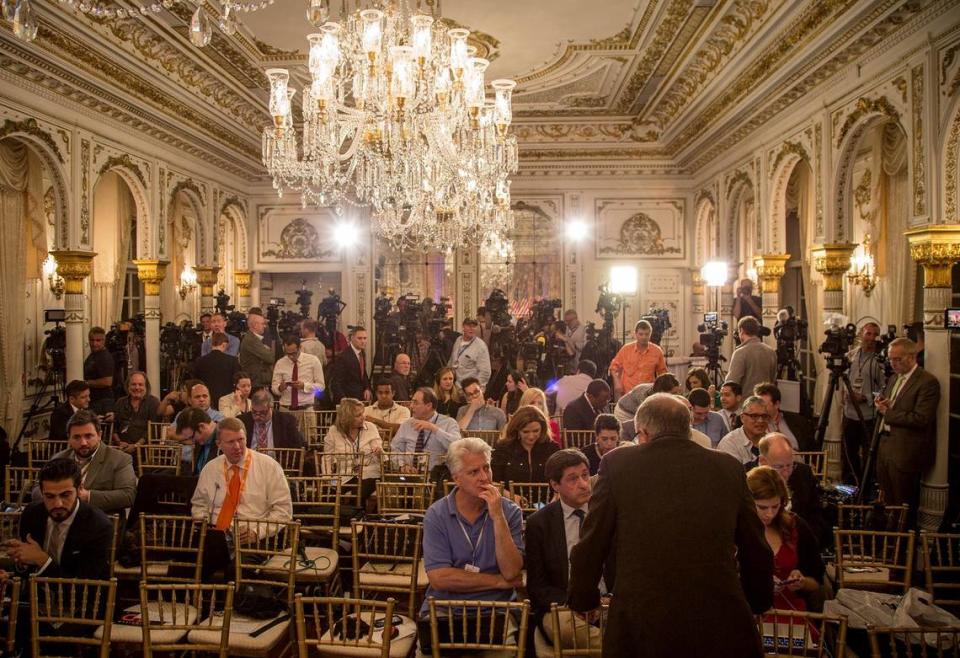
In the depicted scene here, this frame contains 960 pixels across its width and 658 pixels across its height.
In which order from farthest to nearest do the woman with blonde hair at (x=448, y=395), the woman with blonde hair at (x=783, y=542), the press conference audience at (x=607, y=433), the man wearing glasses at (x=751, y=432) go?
the woman with blonde hair at (x=448, y=395), the press conference audience at (x=607, y=433), the man wearing glasses at (x=751, y=432), the woman with blonde hair at (x=783, y=542)

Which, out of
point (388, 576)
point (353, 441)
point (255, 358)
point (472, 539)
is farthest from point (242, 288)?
point (472, 539)

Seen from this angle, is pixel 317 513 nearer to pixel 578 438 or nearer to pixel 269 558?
pixel 269 558

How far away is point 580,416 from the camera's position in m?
5.90

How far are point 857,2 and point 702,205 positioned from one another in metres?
6.78

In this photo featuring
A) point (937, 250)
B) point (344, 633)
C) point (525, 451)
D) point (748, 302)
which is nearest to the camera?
point (344, 633)

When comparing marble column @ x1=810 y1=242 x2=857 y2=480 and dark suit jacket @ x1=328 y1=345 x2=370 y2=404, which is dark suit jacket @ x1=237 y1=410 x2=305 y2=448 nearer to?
dark suit jacket @ x1=328 y1=345 x2=370 y2=404

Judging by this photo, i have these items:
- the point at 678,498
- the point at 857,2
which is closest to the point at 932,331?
the point at 857,2

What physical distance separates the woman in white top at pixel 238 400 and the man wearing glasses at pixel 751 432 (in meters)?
3.63

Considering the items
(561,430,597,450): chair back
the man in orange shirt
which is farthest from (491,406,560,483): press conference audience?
the man in orange shirt

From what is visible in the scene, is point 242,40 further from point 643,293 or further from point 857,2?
point 643,293

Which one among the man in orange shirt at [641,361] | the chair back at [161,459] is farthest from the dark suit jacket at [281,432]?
the man in orange shirt at [641,361]

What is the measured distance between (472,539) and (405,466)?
210 cm

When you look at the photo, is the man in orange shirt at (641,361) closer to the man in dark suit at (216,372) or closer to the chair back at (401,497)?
the chair back at (401,497)

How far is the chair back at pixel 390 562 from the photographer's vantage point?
338 cm
